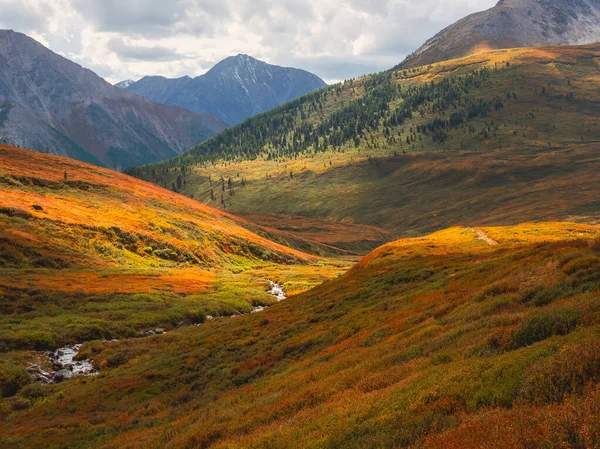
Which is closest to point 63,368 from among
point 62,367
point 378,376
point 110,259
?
point 62,367

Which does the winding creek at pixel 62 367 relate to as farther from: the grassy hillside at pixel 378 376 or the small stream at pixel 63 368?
the grassy hillside at pixel 378 376

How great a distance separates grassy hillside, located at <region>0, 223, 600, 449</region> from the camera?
11164 millimetres

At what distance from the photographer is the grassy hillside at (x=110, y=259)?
169 feet

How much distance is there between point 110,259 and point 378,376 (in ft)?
248

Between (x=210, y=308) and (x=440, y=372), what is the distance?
1982 inches

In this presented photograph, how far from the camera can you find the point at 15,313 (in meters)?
49.1

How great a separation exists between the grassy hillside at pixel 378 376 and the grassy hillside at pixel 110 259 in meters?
9.81

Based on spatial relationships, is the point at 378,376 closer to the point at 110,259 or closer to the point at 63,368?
the point at 63,368

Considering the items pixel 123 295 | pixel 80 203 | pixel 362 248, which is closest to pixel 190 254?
pixel 80 203

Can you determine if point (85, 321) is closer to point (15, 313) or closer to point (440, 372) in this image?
point (15, 313)

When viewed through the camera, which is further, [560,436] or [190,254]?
[190,254]

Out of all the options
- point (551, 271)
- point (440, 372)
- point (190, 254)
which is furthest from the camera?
point (190, 254)

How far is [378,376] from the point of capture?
1716 centimetres

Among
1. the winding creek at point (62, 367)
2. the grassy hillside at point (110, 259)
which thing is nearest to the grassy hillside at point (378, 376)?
the winding creek at point (62, 367)
